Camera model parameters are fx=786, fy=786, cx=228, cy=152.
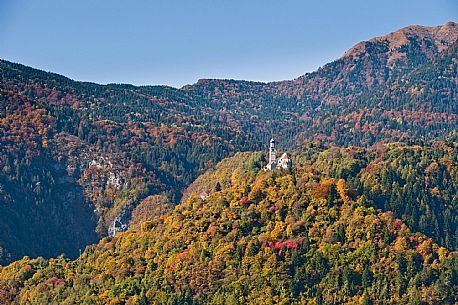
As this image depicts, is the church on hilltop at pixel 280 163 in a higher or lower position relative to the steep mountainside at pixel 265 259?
higher

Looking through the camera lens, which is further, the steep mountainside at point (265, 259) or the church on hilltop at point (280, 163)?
the church on hilltop at point (280, 163)

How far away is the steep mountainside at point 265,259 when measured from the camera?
352 feet

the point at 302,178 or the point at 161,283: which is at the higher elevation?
the point at 302,178

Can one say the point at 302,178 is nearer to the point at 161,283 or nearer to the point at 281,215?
the point at 281,215

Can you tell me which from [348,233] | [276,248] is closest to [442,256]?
[348,233]

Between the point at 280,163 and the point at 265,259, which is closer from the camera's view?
the point at 265,259

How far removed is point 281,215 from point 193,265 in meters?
15.9

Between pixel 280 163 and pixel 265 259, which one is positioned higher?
pixel 280 163

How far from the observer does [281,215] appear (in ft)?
391

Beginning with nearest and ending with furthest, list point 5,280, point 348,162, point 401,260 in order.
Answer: point 401,260 → point 5,280 → point 348,162

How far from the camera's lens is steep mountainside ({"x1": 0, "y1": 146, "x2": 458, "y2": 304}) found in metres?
107

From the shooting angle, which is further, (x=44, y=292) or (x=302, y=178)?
(x=302, y=178)

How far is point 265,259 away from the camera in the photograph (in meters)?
111

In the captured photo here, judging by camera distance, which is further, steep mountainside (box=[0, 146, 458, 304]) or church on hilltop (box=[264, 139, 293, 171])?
church on hilltop (box=[264, 139, 293, 171])
